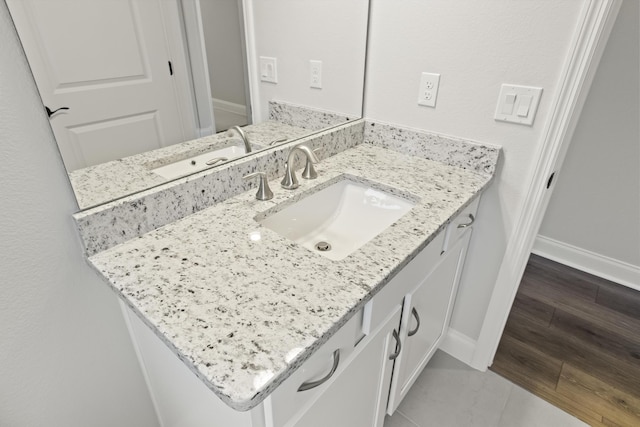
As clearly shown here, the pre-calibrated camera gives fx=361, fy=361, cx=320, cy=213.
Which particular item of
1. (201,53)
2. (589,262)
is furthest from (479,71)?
(589,262)

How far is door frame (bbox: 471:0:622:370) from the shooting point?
40.0 inches

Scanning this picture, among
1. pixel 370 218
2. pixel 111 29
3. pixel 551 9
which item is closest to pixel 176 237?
pixel 111 29

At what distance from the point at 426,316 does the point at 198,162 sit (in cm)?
92

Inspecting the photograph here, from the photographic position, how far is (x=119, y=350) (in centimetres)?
98

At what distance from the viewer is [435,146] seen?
139cm

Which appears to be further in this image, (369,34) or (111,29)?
(369,34)

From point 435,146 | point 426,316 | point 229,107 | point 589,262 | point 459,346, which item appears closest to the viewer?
point 229,107

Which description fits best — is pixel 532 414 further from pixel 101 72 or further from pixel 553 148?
pixel 101 72

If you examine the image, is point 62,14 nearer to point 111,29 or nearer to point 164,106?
point 111,29

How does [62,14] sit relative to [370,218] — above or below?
above

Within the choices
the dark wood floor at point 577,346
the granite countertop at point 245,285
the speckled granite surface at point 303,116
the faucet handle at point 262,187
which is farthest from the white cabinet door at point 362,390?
the dark wood floor at point 577,346

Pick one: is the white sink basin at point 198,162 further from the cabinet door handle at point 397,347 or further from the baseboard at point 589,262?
the baseboard at point 589,262

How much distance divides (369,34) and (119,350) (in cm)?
136

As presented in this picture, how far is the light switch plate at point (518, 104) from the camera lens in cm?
115
